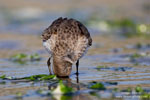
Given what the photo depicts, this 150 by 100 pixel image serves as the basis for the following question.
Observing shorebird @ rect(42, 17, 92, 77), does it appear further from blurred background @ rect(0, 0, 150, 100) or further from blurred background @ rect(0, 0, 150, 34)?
blurred background @ rect(0, 0, 150, 34)

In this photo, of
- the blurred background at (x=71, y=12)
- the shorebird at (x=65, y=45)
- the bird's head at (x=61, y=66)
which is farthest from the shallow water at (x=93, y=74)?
the blurred background at (x=71, y=12)

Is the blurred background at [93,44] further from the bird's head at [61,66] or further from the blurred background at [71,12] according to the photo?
the bird's head at [61,66]

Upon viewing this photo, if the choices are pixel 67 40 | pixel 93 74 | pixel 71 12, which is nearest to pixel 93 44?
pixel 93 74

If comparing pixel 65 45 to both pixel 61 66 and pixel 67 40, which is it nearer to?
pixel 67 40

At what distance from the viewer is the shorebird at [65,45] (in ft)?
25.5

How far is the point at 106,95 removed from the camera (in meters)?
6.18

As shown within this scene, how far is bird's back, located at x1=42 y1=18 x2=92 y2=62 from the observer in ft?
25.5

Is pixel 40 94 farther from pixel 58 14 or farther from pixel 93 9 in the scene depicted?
pixel 93 9

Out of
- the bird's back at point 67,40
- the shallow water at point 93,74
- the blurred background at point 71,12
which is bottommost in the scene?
the shallow water at point 93,74

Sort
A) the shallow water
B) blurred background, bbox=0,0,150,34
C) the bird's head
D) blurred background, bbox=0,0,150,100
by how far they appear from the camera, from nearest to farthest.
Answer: the shallow water, blurred background, bbox=0,0,150,100, the bird's head, blurred background, bbox=0,0,150,34

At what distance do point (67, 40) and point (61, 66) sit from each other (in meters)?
0.52

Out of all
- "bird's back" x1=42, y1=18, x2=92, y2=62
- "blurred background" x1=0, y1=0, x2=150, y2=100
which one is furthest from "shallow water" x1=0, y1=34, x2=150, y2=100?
"bird's back" x1=42, y1=18, x2=92, y2=62

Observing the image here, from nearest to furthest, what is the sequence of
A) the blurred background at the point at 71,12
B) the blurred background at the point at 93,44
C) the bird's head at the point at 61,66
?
1. the blurred background at the point at 93,44
2. the bird's head at the point at 61,66
3. the blurred background at the point at 71,12

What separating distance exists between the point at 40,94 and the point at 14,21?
13.3 meters
